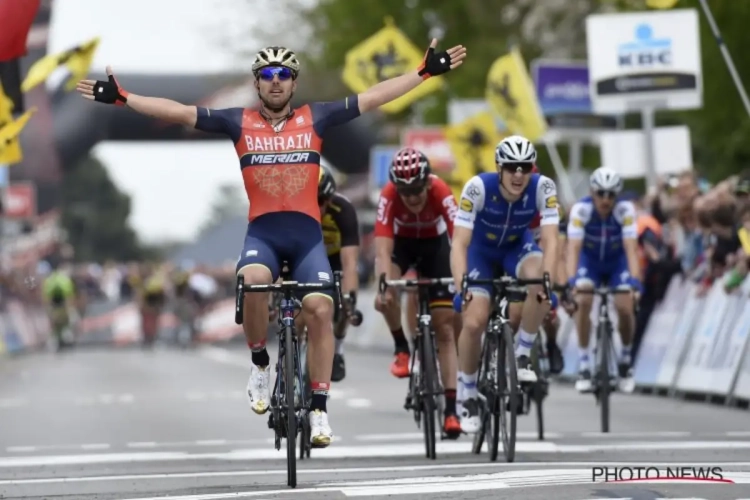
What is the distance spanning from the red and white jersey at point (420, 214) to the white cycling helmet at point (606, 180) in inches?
96.3

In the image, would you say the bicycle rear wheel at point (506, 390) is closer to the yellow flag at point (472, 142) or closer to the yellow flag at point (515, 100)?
the yellow flag at point (515, 100)

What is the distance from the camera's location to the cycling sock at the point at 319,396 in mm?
11484

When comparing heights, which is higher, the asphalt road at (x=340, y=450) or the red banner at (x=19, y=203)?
the red banner at (x=19, y=203)

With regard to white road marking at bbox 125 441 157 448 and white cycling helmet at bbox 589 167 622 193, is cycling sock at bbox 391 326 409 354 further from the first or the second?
white cycling helmet at bbox 589 167 622 193

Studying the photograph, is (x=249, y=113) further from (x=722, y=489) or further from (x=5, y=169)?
(x=5, y=169)

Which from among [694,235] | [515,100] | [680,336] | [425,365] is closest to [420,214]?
[425,365]

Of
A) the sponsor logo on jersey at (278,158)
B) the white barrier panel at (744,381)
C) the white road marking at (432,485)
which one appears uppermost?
the sponsor logo on jersey at (278,158)

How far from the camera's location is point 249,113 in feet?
38.8

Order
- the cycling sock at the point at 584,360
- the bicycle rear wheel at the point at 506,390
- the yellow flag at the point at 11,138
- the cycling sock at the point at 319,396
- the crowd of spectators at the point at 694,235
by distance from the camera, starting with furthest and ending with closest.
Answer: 1. the crowd of spectators at the point at 694,235
2. the yellow flag at the point at 11,138
3. the cycling sock at the point at 584,360
4. the bicycle rear wheel at the point at 506,390
5. the cycling sock at the point at 319,396

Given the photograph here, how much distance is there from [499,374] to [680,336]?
322 inches

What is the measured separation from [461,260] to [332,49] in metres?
34.3

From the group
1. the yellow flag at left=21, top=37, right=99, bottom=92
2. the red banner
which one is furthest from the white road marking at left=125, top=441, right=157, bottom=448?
the red banner

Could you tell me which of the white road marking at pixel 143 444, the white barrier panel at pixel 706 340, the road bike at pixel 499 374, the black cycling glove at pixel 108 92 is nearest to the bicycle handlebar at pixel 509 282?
the road bike at pixel 499 374

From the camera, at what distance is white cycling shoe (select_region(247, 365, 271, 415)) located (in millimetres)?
11758
